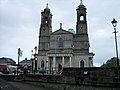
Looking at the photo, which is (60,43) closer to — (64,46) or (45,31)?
(64,46)

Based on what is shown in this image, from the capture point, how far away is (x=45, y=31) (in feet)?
253

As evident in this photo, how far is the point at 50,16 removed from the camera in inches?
3194

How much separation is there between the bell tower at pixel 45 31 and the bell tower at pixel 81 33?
10702 millimetres

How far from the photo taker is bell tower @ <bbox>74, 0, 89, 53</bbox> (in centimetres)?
7188

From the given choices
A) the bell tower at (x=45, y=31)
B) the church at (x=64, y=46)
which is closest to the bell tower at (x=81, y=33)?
the church at (x=64, y=46)

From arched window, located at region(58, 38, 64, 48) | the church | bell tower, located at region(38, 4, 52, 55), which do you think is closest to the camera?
the church

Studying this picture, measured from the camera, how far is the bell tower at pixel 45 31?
7531cm

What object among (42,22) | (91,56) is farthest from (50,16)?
(91,56)

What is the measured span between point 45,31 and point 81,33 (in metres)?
13.4

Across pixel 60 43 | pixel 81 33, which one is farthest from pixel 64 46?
pixel 81 33

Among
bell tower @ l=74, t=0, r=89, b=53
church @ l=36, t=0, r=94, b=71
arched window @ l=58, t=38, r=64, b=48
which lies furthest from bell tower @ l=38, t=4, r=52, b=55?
bell tower @ l=74, t=0, r=89, b=53

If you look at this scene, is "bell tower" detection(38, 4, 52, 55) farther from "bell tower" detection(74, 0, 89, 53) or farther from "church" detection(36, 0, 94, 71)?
"bell tower" detection(74, 0, 89, 53)

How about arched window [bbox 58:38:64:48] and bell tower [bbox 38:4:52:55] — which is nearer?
arched window [bbox 58:38:64:48]

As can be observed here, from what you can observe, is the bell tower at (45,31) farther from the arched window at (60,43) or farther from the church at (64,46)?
the arched window at (60,43)
